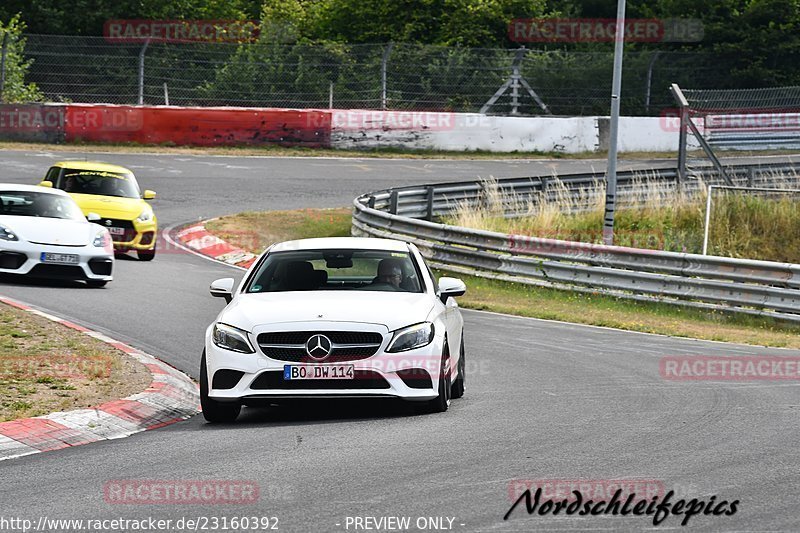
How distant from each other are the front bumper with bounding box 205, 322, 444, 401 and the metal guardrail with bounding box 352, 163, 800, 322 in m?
10.7

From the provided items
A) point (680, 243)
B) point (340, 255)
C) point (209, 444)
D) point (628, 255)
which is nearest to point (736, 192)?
point (680, 243)

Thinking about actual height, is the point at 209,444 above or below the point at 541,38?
below

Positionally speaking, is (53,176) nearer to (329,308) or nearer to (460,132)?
(329,308)

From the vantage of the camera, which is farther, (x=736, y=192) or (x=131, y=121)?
(x=131, y=121)

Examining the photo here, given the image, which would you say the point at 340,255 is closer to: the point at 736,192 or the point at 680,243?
the point at 680,243

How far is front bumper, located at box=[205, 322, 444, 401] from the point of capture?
927 cm

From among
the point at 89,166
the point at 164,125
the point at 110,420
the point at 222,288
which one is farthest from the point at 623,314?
the point at 164,125

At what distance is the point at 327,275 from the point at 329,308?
105cm

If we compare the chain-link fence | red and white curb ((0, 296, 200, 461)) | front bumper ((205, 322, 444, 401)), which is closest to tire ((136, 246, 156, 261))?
red and white curb ((0, 296, 200, 461))

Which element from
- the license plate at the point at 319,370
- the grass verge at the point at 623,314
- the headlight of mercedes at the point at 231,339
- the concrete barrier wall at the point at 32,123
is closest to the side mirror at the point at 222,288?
the headlight of mercedes at the point at 231,339

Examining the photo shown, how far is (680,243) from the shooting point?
1038 inches

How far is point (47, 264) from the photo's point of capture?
691 inches

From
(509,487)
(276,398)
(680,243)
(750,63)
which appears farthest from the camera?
(750,63)

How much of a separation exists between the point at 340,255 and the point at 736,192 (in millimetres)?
18948
